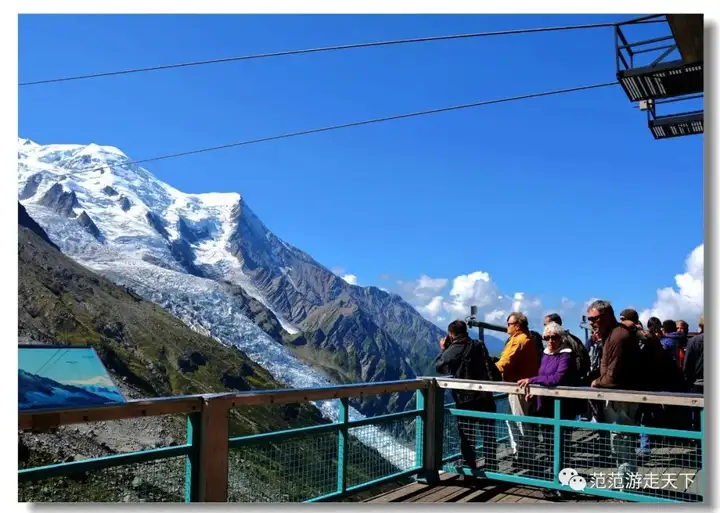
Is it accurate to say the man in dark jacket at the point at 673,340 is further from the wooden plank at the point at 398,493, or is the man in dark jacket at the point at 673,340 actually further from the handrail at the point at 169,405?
the handrail at the point at 169,405

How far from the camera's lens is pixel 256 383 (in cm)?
14150

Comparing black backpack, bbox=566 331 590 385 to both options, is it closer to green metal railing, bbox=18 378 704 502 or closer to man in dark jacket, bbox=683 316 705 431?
green metal railing, bbox=18 378 704 502

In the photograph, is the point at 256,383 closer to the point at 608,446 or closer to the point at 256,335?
the point at 256,335

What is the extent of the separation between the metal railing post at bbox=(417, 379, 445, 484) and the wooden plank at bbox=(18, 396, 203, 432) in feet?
9.20

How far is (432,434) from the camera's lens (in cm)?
696

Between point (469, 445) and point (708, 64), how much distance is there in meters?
3.92

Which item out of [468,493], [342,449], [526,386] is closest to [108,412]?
[342,449]

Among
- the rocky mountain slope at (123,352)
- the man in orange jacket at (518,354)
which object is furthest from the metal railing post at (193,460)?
the rocky mountain slope at (123,352)

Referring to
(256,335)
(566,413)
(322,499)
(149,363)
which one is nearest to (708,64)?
(566,413)

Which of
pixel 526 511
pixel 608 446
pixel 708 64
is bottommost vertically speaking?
pixel 526 511

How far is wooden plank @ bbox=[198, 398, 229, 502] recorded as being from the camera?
186 inches

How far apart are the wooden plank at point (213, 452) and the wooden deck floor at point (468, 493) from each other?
68.6 inches

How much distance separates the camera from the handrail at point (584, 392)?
5.52 meters
